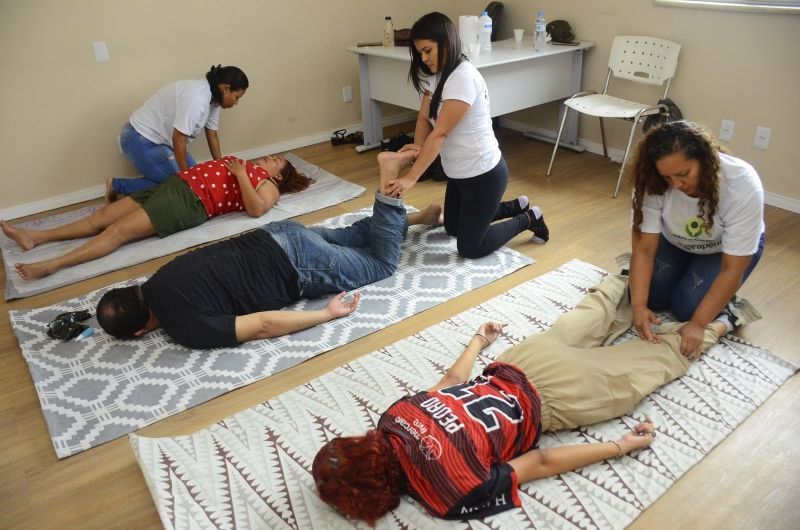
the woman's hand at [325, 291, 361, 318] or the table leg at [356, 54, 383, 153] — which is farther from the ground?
the table leg at [356, 54, 383, 153]

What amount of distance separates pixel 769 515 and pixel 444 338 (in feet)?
3.61

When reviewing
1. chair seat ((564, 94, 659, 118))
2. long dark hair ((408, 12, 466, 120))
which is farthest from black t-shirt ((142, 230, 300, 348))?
chair seat ((564, 94, 659, 118))

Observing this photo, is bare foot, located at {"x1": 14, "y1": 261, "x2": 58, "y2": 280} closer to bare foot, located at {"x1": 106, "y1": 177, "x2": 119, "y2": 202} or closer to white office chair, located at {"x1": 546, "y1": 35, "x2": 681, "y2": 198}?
bare foot, located at {"x1": 106, "y1": 177, "x2": 119, "y2": 202}

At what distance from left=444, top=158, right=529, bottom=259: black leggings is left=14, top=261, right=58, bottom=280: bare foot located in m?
1.88

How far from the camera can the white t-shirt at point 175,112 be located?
10.7ft

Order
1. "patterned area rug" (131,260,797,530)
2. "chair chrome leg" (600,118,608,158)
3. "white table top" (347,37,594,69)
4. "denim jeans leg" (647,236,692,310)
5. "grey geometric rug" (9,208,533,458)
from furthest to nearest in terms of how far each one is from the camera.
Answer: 1. "chair chrome leg" (600,118,608,158)
2. "white table top" (347,37,594,69)
3. "denim jeans leg" (647,236,692,310)
4. "grey geometric rug" (9,208,533,458)
5. "patterned area rug" (131,260,797,530)

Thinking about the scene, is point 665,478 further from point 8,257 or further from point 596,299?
point 8,257

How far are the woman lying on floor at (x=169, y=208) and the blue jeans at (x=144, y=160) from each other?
1.01ft

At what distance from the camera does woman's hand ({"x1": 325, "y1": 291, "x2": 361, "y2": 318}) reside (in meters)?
2.35

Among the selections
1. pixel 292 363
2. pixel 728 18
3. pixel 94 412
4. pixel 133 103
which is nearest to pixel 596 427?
pixel 292 363

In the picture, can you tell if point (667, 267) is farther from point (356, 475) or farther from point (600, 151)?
point (600, 151)

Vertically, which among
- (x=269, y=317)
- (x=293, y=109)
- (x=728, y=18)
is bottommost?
(x=269, y=317)

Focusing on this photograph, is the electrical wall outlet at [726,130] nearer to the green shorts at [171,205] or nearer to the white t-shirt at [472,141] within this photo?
the white t-shirt at [472,141]

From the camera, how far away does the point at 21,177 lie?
3.49m
